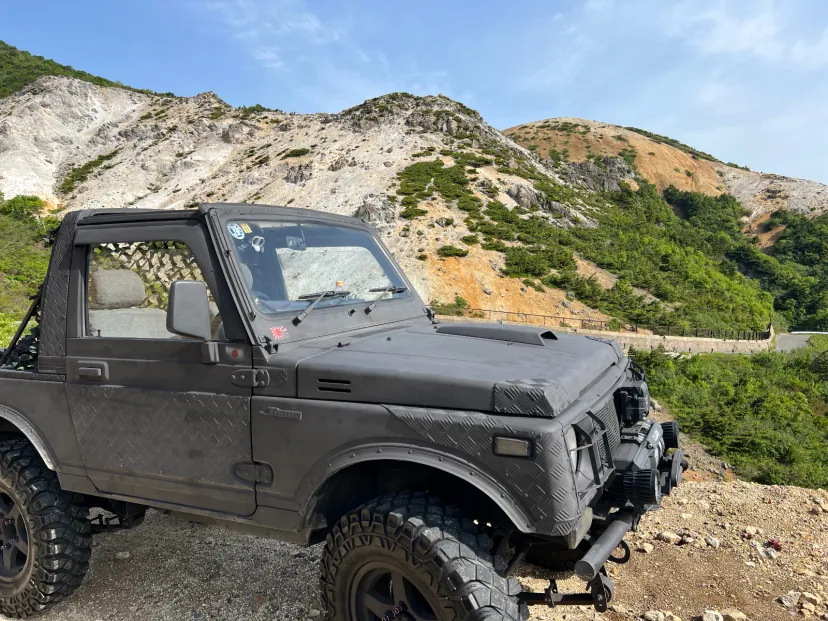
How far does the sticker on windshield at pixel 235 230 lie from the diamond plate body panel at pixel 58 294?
1092mm

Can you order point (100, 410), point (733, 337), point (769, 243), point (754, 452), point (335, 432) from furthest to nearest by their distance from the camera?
point (769, 243) < point (733, 337) < point (754, 452) < point (100, 410) < point (335, 432)

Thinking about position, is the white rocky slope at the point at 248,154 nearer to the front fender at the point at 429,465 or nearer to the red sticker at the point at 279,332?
the red sticker at the point at 279,332

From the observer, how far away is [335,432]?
109 inches

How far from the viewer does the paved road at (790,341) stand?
3662 centimetres

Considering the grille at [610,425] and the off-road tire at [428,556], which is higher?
the grille at [610,425]

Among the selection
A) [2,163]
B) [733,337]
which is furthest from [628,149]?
[2,163]

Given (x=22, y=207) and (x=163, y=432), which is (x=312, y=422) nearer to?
(x=163, y=432)

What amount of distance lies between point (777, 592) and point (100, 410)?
14.6 ft

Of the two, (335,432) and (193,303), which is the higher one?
(193,303)

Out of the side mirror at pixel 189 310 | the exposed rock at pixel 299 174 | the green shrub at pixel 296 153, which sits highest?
the green shrub at pixel 296 153

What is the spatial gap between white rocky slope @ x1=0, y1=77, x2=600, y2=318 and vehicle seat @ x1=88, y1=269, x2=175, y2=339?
3070 centimetres

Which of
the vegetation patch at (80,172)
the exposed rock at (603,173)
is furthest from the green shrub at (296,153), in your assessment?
the exposed rock at (603,173)

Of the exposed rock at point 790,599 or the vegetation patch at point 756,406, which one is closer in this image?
the exposed rock at point 790,599

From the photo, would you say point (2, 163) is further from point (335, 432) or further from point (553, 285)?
point (335, 432)
